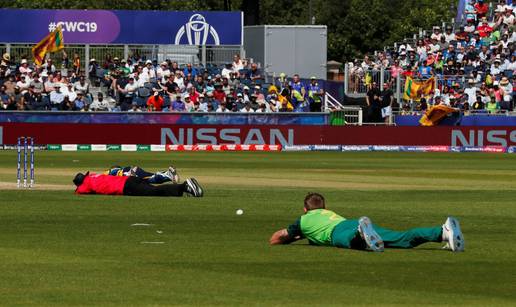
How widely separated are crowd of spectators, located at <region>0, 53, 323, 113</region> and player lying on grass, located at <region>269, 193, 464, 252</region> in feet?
106

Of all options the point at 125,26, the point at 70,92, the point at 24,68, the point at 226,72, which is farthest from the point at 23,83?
the point at 226,72

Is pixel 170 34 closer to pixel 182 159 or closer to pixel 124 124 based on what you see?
pixel 124 124

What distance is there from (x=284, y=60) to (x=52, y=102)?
1578cm

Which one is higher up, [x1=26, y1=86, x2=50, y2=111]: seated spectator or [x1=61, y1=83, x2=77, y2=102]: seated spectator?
[x1=61, y1=83, x2=77, y2=102]: seated spectator

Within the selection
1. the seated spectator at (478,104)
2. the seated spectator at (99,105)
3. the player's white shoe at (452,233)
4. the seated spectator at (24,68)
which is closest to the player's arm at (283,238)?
the player's white shoe at (452,233)

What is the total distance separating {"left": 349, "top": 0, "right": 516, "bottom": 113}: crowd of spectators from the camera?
172 ft

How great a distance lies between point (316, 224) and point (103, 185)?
28.6 feet

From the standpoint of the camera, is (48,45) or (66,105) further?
(48,45)

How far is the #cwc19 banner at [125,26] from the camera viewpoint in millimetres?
55094

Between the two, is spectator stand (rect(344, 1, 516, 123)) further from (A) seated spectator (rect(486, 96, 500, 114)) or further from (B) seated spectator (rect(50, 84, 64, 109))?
(B) seated spectator (rect(50, 84, 64, 109))

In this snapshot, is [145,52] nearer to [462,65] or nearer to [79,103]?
[79,103]

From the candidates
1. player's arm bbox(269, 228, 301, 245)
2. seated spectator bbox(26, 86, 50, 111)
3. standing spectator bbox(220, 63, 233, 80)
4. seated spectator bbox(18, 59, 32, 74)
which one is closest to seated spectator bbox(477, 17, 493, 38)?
standing spectator bbox(220, 63, 233, 80)

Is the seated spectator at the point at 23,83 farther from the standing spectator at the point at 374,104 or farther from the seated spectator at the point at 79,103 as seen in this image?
the standing spectator at the point at 374,104

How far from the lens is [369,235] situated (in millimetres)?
16188
